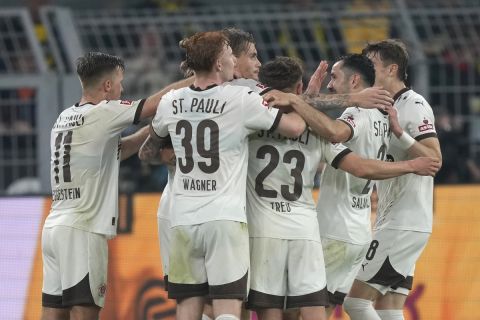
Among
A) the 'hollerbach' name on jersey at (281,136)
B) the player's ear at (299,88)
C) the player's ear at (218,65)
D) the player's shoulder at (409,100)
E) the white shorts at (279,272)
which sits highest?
the player's ear at (218,65)

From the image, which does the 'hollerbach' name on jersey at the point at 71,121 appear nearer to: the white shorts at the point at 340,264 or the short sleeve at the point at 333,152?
the short sleeve at the point at 333,152

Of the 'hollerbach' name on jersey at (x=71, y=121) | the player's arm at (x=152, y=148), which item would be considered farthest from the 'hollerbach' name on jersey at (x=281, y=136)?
the 'hollerbach' name on jersey at (x=71, y=121)

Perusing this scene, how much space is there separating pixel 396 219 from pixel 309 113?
1485mm

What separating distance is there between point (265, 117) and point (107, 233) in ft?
4.99

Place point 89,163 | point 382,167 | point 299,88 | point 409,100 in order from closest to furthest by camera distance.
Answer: point 382,167 → point 299,88 → point 89,163 → point 409,100

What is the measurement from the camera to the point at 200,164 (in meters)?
8.43

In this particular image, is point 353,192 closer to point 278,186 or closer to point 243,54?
point 278,186

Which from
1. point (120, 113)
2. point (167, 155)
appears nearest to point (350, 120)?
point (167, 155)

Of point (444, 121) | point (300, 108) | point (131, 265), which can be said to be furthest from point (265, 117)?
point (444, 121)

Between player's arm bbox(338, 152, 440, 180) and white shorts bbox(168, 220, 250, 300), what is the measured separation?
0.88m

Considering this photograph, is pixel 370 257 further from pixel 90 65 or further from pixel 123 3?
pixel 123 3

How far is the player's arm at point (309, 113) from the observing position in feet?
28.1

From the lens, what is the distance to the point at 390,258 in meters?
9.68

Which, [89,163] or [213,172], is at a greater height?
[89,163]
